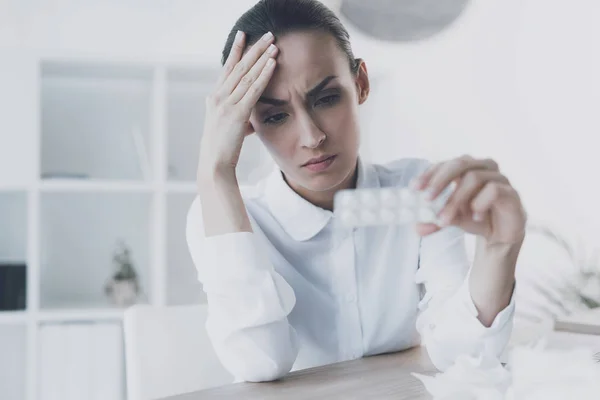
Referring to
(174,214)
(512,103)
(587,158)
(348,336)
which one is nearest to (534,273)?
(587,158)

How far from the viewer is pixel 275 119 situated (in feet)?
3.33

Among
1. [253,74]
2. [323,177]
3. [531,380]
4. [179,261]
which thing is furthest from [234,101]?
[179,261]

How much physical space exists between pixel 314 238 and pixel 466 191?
460 millimetres

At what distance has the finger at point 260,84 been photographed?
3.14ft

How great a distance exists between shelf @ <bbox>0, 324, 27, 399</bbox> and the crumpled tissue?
220 centimetres

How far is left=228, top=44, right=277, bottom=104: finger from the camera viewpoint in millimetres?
969

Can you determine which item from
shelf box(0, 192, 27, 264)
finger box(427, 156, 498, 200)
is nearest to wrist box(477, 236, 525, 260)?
finger box(427, 156, 498, 200)

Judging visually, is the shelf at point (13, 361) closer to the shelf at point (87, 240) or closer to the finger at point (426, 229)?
the shelf at point (87, 240)

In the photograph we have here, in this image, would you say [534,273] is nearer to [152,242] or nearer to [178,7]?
[152,242]

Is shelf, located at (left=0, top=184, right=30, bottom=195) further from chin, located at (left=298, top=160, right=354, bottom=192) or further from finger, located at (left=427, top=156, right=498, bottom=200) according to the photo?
finger, located at (left=427, top=156, right=498, bottom=200)

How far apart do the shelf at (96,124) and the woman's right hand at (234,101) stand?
1546 millimetres

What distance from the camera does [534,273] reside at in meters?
2.52

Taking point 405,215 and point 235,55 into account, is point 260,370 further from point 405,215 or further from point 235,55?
point 235,55

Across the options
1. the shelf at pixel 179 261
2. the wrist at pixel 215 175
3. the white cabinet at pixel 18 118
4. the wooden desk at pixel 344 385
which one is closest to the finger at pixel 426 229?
the wooden desk at pixel 344 385
